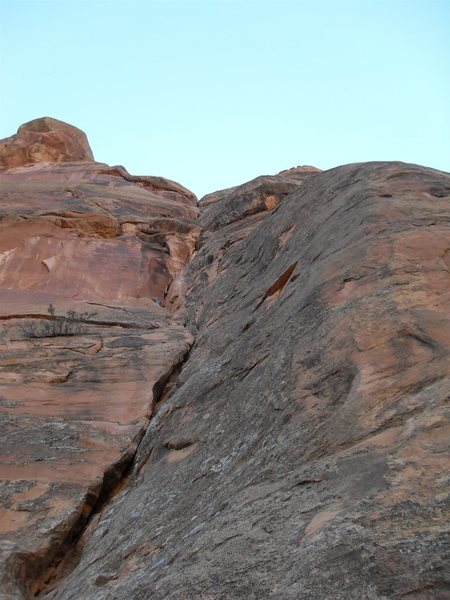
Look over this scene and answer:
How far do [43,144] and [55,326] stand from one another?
49.8ft

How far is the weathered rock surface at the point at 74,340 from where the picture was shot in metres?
9.92

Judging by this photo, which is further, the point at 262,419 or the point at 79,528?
the point at 79,528

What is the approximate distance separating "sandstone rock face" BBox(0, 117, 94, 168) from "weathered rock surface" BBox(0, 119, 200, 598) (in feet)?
9.56

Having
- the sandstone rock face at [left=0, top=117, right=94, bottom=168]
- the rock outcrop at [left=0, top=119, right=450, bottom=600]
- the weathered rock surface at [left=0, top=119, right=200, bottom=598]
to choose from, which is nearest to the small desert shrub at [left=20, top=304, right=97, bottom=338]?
the weathered rock surface at [left=0, top=119, right=200, bottom=598]

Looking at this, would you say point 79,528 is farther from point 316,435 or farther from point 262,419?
point 316,435

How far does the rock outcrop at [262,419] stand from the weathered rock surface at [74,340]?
0.05 m

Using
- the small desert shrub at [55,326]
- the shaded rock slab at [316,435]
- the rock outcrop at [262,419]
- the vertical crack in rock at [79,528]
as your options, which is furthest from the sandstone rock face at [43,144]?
the vertical crack in rock at [79,528]

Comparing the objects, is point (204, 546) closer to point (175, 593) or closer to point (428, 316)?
point (175, 593)

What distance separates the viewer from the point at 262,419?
8320 mm

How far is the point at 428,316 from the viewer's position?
26.3 ft

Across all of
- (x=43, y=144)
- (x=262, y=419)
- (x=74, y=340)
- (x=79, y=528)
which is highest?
(x=43, y=144)

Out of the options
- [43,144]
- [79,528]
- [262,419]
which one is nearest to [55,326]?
[79,528]

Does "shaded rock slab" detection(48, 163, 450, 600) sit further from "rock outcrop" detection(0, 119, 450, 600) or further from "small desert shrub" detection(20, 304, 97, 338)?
"small desert shrub" detection(20, 304, 97, 338)

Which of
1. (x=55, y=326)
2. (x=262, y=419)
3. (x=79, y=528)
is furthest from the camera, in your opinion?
(x=55, y=326)
